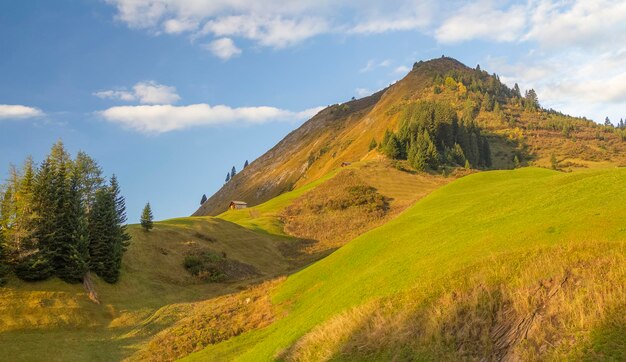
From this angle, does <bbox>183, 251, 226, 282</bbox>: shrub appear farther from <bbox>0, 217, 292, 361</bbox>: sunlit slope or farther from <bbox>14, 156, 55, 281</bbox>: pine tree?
<bbox>14, 156, 55, 281</bbox>: pine tree

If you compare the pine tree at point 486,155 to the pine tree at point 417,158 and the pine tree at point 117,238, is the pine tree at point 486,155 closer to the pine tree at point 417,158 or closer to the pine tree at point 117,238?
the pine tree at point 417,158

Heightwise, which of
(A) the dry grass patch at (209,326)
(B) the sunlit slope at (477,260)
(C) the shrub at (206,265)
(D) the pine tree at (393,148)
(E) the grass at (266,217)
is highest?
(D) the pine tree at (393,148)

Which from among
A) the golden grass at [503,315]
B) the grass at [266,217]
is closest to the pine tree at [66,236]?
the golden grass at [503,315]

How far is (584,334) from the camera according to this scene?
11148 mm

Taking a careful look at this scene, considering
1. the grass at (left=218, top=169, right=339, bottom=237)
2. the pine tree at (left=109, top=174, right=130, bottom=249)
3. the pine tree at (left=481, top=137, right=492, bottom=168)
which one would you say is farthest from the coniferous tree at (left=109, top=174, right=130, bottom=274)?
the pine tree at (left=481, top=137, right=492, bottom=168)

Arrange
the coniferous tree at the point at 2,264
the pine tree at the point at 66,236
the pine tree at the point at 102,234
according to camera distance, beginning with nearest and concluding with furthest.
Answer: the coniferous tree at the point at 2,264, the pine tree at the point at 66,236, the pine tree at the point at 102,234

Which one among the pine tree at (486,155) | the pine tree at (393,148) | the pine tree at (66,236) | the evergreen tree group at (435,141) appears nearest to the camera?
the pine tree at (66,236)

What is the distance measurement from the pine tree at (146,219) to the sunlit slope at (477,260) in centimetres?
3656

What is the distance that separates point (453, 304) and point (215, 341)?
18.0 meters

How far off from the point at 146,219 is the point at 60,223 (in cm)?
2184

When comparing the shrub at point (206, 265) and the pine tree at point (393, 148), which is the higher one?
the pine tree at point (393, 148)

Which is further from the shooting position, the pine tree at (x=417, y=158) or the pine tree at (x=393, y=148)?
the pine tree at (x=393, y=148)

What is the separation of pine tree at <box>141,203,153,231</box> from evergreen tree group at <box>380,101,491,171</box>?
225 ft

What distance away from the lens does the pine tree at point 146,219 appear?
6438cm
